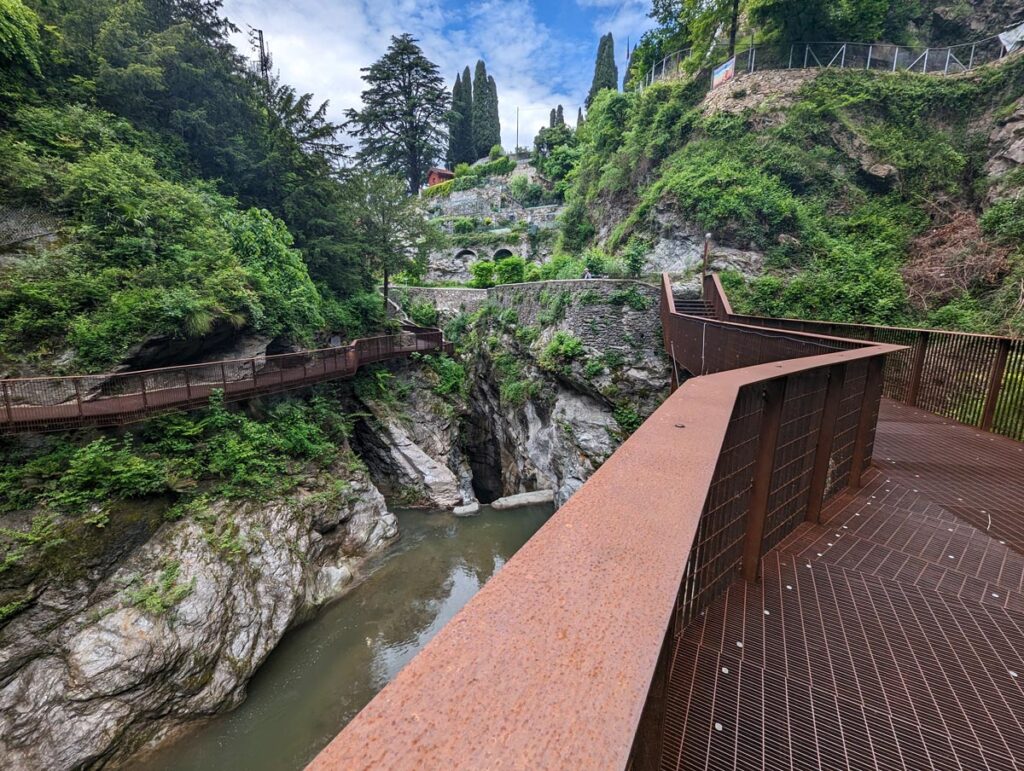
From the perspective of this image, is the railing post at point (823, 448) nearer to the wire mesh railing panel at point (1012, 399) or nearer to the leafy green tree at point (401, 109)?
the wire mesh railing panel at point (1012, 399)

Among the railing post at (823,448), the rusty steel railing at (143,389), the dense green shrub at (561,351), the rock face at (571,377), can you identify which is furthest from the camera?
the dense green shrub at (561,351)

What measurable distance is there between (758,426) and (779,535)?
3.18ft

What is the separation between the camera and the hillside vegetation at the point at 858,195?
444 inches

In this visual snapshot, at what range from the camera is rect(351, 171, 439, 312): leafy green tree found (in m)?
16.3

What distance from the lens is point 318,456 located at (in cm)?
1084

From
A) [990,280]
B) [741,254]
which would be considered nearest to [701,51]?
[741,254]

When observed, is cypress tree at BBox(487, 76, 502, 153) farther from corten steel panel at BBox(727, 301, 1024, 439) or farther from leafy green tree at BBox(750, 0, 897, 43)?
corten steel panel at BBox(727, 301, 1024, 439)

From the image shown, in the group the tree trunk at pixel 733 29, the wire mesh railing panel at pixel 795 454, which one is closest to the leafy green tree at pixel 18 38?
the wire mesh railing panel at pixel 795 454

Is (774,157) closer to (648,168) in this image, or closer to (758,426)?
(648,168)

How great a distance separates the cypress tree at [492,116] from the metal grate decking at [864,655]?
4761 centimetres

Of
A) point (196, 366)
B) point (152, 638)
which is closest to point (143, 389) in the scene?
point (196, 366)

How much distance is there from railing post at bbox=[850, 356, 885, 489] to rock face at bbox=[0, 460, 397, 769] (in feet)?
30.3

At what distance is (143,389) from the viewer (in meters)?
7.86

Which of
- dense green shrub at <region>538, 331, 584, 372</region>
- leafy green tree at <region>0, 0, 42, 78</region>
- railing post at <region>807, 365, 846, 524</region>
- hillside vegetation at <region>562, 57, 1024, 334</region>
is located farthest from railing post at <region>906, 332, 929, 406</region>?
leafy green tree at <region>0, 0, 42, 78</region>
